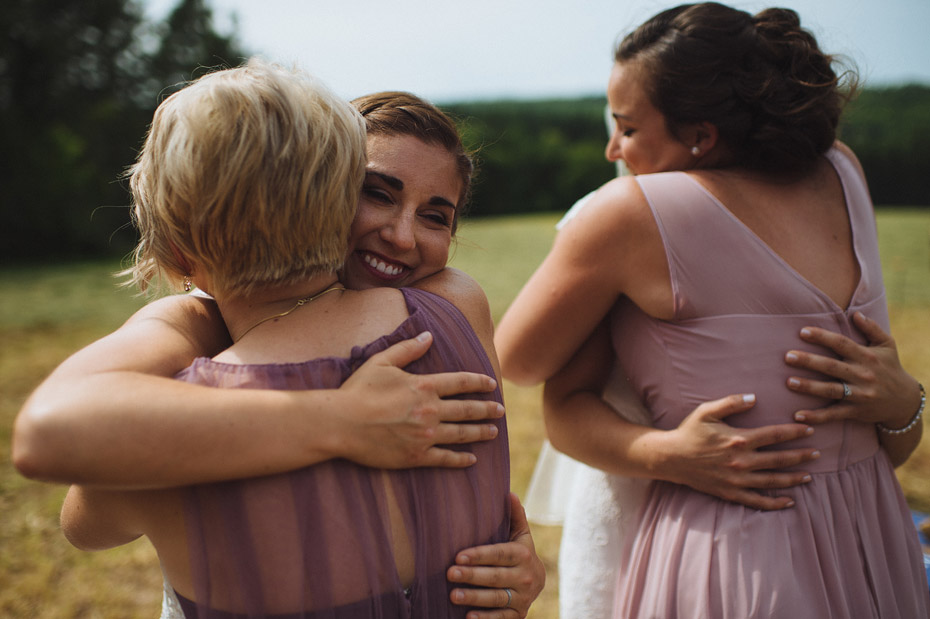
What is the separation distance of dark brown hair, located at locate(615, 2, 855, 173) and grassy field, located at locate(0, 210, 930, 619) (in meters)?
0.82

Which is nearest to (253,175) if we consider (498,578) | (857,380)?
(498,578)

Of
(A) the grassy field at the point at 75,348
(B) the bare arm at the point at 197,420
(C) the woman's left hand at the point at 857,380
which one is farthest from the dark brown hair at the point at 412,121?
(C) the woman's left hand at the point at 857,380

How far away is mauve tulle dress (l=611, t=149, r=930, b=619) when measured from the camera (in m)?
1.73

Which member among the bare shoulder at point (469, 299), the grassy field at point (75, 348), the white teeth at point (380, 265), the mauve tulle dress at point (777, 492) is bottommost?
the grassy field at point (75, 348)

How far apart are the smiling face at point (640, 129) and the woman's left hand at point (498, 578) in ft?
4.17

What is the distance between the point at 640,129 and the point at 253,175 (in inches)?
53.2

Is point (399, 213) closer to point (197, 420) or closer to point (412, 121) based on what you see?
point (412, 121)

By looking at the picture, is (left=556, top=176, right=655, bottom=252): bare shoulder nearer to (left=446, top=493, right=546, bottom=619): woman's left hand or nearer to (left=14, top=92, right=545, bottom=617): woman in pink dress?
(left=14, top=92, right=545, bottom=617): woman in pink dress

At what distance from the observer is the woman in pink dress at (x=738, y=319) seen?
178 cm

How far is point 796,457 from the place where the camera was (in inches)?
69.6

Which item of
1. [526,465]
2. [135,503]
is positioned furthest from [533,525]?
[135,503]

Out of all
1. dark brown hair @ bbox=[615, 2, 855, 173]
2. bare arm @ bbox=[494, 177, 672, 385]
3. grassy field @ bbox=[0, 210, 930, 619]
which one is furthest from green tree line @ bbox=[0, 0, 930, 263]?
bare arm @ bbox=[494, 177, 672, 385]

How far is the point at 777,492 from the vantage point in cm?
180

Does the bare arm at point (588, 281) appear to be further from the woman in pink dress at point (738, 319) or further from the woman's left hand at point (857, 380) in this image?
the woman's left hand at point (857, 380)
